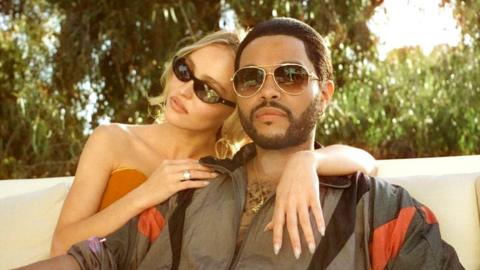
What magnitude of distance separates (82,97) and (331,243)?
4.47 m

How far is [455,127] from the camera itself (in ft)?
18.9

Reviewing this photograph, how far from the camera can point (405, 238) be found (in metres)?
2.12

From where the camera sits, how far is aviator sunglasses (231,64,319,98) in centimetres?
240

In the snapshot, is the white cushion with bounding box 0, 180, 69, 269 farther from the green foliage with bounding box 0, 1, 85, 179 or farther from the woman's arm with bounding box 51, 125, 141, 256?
the green foliage with bounding box 0, 1, 85, 179

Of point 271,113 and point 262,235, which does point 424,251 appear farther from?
point 271,113

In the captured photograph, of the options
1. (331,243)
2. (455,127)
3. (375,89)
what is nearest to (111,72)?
(375,89)

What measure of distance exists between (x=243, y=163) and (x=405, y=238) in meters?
0.64

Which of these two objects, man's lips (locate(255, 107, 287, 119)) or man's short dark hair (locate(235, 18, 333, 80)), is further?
man's short dark hair (locate(235, 18, 333, 80))

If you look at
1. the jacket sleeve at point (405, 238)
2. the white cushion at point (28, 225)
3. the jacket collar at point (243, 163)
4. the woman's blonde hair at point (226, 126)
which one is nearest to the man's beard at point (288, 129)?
the jacket collar at point (243, 163)

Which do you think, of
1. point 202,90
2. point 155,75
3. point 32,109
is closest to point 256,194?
point 202,90

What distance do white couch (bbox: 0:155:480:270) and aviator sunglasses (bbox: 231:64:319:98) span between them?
20.5 inches

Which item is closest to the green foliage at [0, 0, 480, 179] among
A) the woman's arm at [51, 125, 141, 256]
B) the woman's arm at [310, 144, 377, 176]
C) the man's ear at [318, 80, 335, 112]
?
the woman's arm at [51, 125, 141, 256]

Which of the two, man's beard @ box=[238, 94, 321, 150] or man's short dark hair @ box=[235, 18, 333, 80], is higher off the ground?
man's short dark hair @ box=[235, 18, 333, 80]

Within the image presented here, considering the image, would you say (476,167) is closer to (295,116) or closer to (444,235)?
(444,235)
